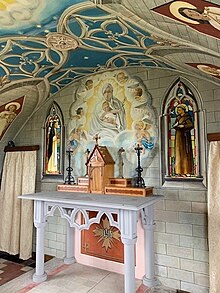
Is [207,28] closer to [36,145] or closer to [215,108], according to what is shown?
[215,108]

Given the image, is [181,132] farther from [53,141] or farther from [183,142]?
[53,141]

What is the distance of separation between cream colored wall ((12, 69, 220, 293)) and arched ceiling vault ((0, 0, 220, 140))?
20cm

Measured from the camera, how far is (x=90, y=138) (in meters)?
3.48

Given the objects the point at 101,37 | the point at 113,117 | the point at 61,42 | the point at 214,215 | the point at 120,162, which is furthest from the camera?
the point at 113,117

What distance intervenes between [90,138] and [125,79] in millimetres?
1002

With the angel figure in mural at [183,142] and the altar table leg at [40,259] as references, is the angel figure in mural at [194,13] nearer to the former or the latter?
the angel figure in mural at [183,142]

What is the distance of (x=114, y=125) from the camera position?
130 inches

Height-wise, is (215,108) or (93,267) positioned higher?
(215,108)

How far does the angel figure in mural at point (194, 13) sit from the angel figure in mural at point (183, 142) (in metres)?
1.65

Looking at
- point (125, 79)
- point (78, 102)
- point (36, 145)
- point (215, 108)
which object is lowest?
point (36, 145)

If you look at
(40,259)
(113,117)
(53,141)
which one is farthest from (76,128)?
(40,259)

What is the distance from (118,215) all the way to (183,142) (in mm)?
1234

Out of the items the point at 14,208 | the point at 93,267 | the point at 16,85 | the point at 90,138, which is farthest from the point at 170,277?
the point at 16,85

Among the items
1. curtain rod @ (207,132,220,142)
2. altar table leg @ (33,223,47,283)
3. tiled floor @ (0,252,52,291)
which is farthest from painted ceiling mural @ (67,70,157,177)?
tiled floor @ (0,252,52,291)
